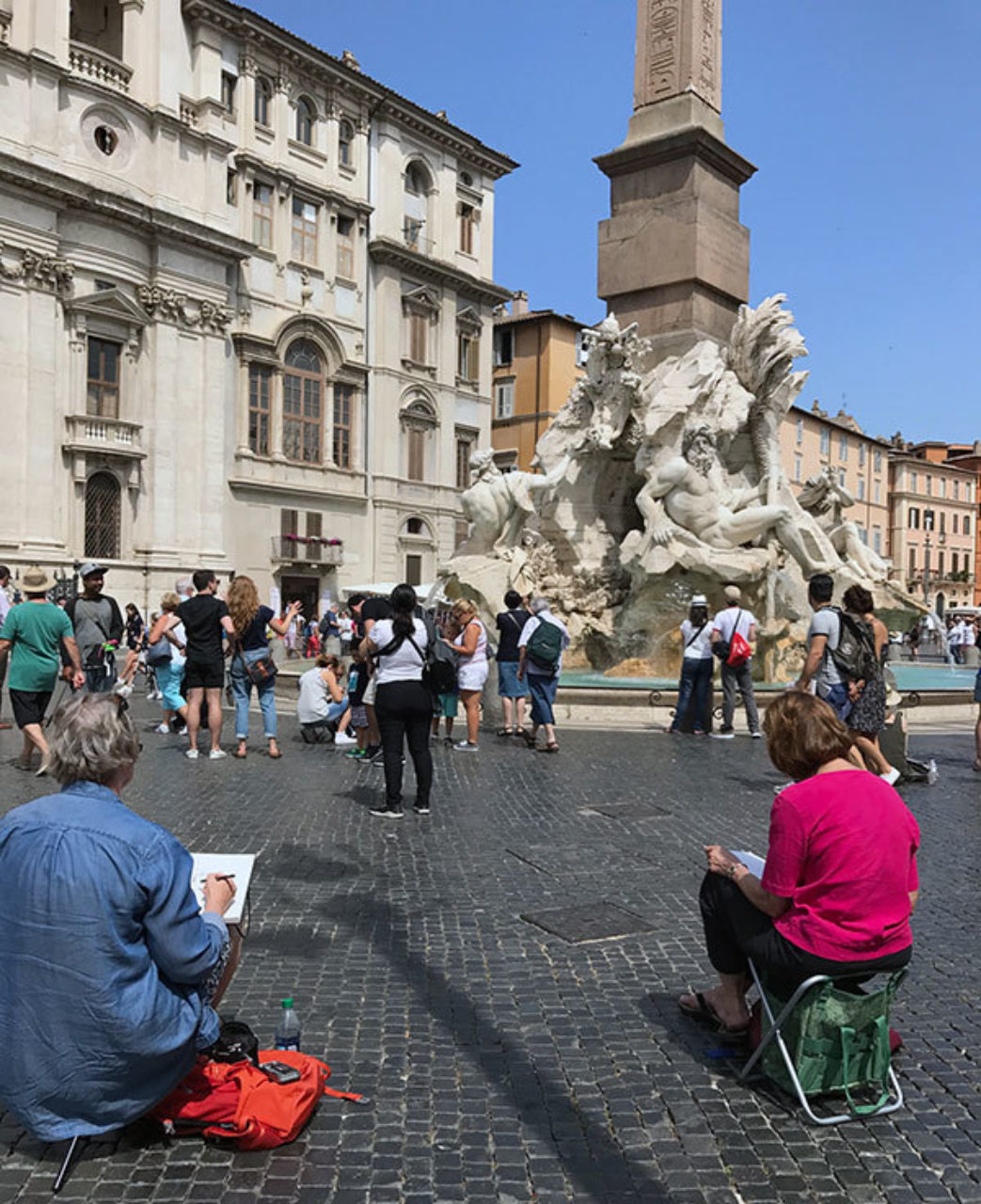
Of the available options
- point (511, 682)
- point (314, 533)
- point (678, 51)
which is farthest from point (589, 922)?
point (314, 533)

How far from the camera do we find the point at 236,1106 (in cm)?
267

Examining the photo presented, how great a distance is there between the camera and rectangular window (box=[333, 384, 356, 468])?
36438 mm

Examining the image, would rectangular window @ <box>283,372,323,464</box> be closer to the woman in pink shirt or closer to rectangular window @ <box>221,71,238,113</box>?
rectangular window @ <box>221,71,238,113</box>

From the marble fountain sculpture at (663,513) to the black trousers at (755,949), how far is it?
9837mm

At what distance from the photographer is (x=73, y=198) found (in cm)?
2791

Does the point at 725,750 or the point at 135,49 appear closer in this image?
the point at 725,750

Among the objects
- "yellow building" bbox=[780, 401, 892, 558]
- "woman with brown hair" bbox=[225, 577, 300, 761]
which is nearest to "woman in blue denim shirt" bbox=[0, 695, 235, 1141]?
"woman with brown hair" bbox=[225, 577, 300, 761]

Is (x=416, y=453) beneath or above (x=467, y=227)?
beneath

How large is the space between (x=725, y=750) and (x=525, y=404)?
3742cm

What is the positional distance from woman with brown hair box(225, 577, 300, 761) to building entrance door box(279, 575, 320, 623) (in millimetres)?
25686

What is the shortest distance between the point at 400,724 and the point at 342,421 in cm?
3138

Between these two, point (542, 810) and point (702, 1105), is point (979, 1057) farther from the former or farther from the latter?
point (542, 810)

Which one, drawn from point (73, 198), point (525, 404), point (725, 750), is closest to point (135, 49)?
point (73, 198)

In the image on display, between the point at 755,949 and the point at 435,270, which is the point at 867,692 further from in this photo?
the point at 435,270
